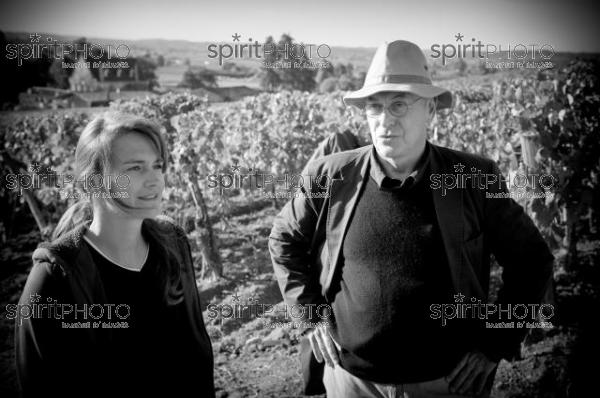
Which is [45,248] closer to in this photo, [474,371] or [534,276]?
[474,371]

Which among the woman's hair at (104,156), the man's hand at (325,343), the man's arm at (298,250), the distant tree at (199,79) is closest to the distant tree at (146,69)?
the distant tree at (199,79)

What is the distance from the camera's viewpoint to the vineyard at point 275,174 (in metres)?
4.21

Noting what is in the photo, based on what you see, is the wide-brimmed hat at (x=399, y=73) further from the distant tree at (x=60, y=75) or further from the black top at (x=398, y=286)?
the distant tree at (x=60, y=75)

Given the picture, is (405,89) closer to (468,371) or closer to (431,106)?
(431,106)

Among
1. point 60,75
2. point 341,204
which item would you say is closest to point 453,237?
point 341,204

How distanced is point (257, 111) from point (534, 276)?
6455 mm

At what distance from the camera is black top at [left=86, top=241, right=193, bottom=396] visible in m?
1.79

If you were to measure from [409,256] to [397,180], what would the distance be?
368 mm

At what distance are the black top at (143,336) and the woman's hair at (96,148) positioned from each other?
257mm

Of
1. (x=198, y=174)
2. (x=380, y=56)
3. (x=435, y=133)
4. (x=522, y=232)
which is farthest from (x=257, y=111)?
(x=522, y=232)

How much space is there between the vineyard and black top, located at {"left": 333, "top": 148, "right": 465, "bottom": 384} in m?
1.16

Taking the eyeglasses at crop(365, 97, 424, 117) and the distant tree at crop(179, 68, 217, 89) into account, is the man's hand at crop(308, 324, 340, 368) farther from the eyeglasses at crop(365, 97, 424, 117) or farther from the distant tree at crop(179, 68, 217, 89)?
the distant tree at crop(179, 68, 217, 89)

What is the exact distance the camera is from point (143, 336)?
6.07 feet

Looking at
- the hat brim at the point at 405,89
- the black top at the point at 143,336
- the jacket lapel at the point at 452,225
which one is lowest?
the black top at the point at 143,336
